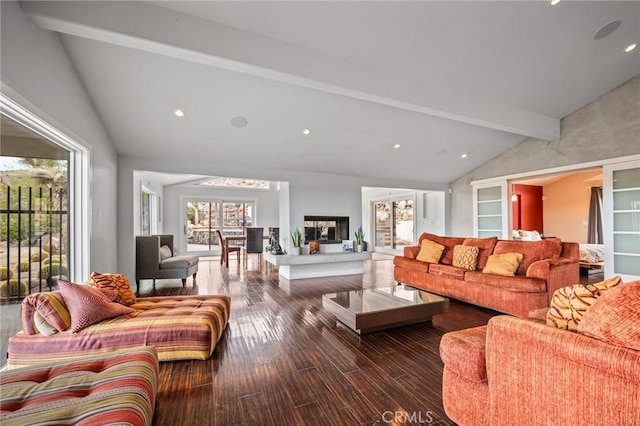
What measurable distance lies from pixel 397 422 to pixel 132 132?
15.8 ft

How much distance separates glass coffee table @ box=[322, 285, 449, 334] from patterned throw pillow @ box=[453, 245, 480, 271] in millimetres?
1101

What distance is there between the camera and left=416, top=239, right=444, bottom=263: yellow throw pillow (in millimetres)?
4570

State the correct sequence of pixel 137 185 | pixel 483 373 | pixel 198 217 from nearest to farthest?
1. pixel 483 373
2. pixel 137 185
3. pixel 198 217

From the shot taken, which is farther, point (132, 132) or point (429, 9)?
point (132, 132)

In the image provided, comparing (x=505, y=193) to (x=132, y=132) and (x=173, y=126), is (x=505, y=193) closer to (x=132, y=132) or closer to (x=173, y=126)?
(x=173, y=126)

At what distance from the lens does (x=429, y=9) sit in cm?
246

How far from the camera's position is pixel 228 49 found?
2518 millimetres

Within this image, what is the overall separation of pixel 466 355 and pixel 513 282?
2.35 meters

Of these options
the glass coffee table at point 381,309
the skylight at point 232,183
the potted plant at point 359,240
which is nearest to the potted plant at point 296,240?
the potted plant at point 359,240

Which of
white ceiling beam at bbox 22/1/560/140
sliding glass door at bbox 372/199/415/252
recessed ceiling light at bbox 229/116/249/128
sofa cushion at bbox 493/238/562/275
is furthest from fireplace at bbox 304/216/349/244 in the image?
sliding glass door at bbox 372/199/415/252

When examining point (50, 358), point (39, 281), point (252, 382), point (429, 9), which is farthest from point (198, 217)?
point (429, 9)

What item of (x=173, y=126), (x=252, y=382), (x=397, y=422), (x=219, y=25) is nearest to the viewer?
(x=397, y=422)

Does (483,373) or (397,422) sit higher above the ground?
(483,373)

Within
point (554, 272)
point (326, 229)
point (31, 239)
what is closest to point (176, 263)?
point (31, 239)
